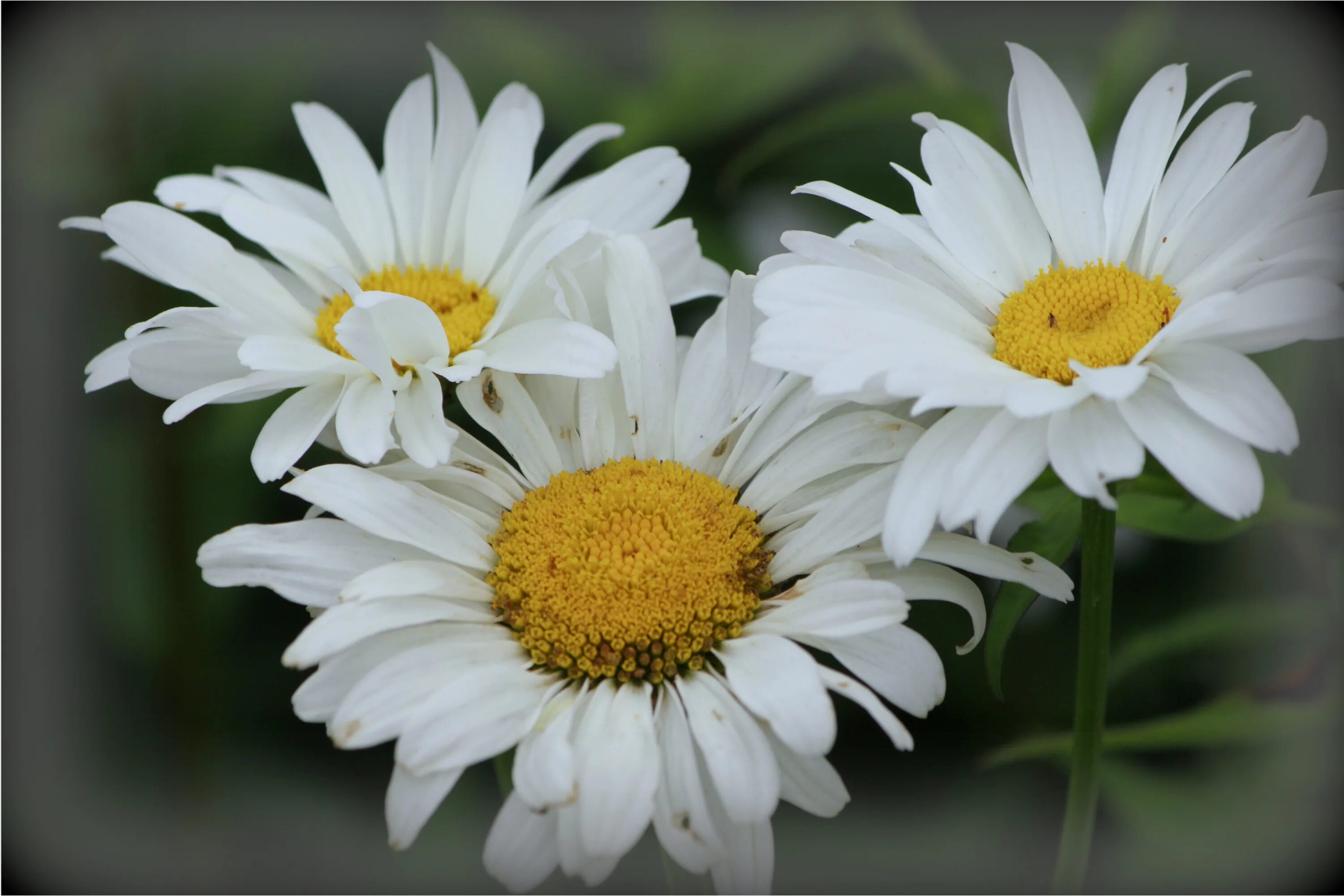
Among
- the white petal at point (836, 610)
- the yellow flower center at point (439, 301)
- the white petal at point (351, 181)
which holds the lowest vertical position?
the white petal at point (836, 610)

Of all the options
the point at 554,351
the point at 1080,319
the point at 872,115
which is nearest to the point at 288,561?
the point at 554,351

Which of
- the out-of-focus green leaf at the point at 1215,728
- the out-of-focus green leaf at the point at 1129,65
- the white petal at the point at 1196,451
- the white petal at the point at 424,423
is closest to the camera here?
the white petal at the point at 1196,451

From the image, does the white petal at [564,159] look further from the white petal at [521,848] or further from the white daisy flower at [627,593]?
the white petal at [521,848]

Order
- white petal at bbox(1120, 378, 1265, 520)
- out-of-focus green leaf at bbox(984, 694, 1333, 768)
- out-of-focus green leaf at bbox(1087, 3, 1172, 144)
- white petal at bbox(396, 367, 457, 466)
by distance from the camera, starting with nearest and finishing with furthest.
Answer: white petal at bbox(1120, 378, 1265, 520) → white petal at bbox(396, 367, 457, 466) → out-of-focus green leaf at bbox(984, 694, 1333, 768) → out-of-focus green leaf at bbox(1087, 3, 1172, 144)

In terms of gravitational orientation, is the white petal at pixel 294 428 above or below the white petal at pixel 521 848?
above

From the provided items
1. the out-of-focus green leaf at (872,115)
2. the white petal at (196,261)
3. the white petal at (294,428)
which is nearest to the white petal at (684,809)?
the white petal at (294,428)

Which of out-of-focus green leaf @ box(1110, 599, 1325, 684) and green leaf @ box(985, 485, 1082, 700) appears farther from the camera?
out-of-focus green leaf @ box(1110, 599, 1325, 684)

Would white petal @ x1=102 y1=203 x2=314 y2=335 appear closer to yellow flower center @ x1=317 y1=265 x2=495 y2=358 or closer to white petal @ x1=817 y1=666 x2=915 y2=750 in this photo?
yellow flower center @ x1=317 y1=265 x2=495 y2=358

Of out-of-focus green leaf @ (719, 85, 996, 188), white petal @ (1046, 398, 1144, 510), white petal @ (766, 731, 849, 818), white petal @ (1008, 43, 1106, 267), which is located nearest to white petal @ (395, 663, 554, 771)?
white petal @ (766, 731, 849, 818)

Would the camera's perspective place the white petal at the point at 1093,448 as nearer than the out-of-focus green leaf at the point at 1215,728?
Yes
